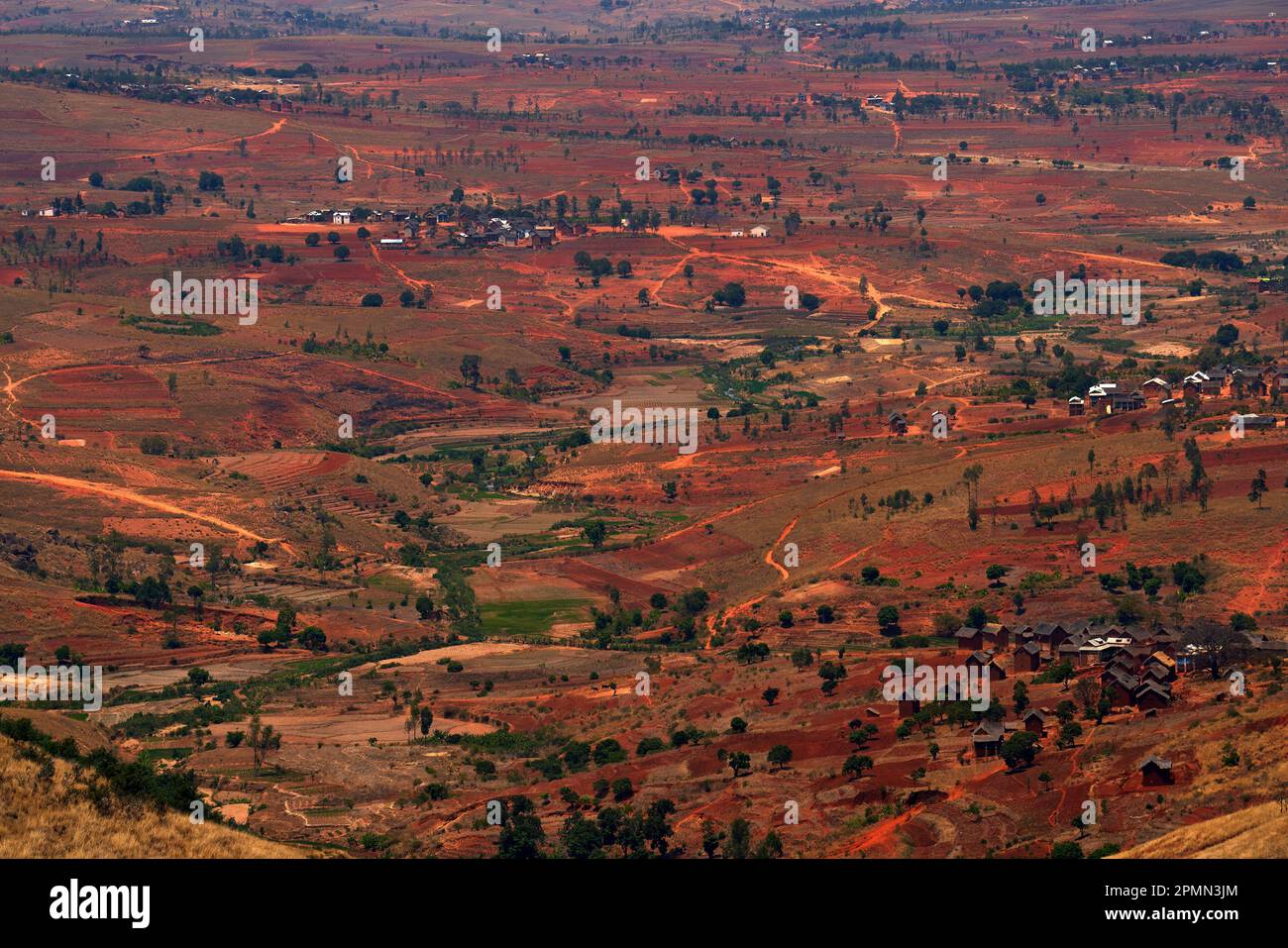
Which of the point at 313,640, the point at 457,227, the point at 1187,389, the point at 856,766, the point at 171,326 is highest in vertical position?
the point at 457,227

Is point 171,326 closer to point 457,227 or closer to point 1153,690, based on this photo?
point 457,227

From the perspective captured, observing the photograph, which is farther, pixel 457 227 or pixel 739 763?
pixel 457 227

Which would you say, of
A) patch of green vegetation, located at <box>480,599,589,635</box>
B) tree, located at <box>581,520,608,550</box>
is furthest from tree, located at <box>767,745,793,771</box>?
tree, located at <box>581,520,608,550</box>

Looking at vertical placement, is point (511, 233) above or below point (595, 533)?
above

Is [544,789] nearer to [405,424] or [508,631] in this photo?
[508,631]

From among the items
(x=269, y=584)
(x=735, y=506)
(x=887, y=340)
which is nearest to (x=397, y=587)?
(x=269, y=584)

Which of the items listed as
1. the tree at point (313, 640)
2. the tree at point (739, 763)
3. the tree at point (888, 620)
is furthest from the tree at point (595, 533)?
the tree at point (739, 763)

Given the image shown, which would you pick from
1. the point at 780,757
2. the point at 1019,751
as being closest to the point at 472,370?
the point at 780,757
